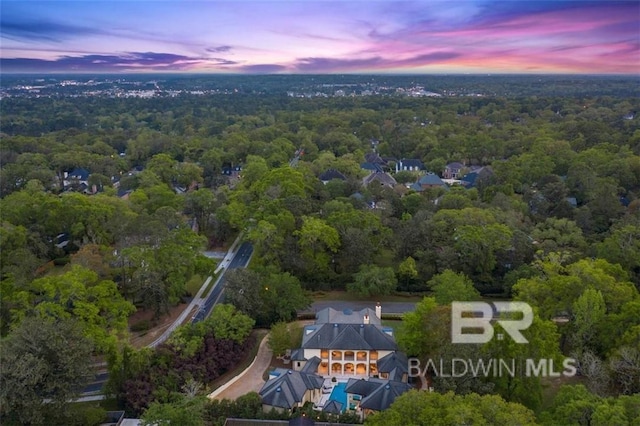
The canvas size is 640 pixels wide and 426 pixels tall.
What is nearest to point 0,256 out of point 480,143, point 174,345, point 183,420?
point 174,345

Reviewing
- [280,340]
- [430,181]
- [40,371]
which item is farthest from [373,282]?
[430,181]

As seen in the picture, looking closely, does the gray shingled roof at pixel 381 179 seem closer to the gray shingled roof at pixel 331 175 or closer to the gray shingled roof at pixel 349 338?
the gray shingled roof at pixel 331 175

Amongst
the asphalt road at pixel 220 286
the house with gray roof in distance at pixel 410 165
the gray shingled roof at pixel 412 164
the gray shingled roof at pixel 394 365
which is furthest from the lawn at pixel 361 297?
the gray shingled roof at pixel 412 164

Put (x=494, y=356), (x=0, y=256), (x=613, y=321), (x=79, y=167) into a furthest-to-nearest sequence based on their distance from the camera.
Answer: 1. (x=79, y=167)
2. (x=0, y=256)
3. (x=613, y=321)
4. (x=494, y=356)

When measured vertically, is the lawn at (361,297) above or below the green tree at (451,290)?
below

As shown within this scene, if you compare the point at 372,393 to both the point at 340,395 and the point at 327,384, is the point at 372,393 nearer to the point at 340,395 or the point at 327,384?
the point at 340,395

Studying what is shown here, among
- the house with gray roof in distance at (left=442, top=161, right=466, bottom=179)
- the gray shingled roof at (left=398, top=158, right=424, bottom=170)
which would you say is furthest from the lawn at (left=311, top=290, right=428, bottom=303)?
the gray shingled roof at (left=398, top=158, right=424, bottom=170)

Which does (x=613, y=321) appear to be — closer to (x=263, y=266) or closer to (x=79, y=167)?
(x=263, y=266)
